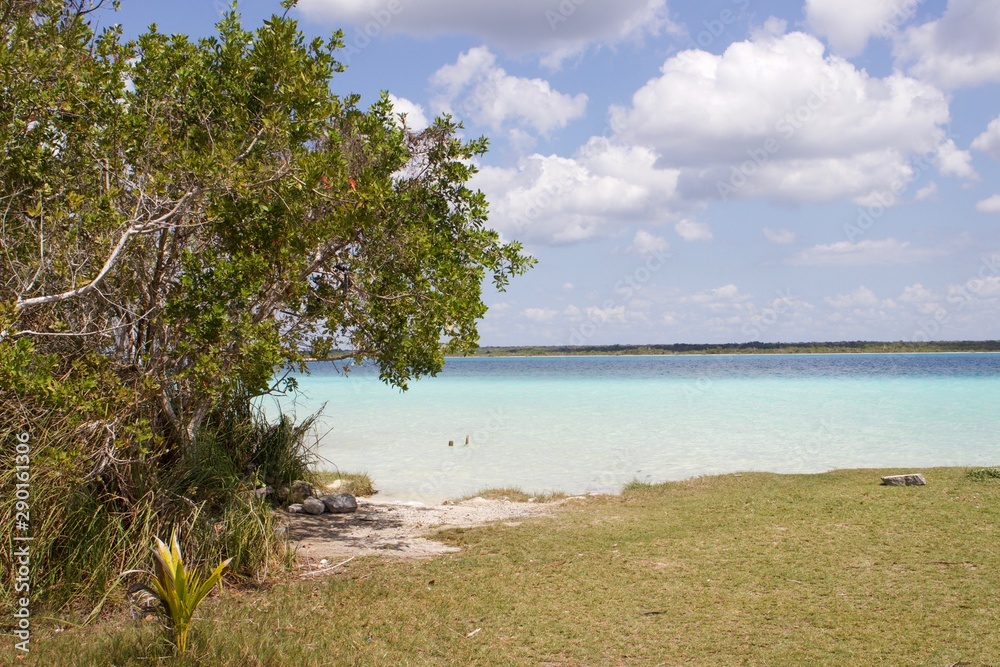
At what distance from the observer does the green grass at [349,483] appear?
14142 mm

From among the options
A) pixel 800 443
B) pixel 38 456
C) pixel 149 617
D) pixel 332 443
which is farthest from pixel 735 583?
pixel 332 443

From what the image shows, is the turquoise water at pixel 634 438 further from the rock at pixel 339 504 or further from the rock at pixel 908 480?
the rock at pixel 908 480

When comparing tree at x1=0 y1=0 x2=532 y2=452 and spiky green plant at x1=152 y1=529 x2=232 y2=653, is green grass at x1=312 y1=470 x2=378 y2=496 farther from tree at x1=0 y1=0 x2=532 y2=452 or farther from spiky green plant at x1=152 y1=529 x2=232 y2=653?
spiky green plant at x1=152 y1=529 x2=232 y2=653

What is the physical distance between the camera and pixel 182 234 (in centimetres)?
810

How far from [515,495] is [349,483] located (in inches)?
135

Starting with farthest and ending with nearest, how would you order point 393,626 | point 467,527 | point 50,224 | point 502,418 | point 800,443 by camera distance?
1. point 502,418
2. point 800,443
3. point 467,527
4. point 50,224
5. point 393,626

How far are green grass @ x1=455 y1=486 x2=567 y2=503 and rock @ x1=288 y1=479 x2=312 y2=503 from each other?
3003 mm

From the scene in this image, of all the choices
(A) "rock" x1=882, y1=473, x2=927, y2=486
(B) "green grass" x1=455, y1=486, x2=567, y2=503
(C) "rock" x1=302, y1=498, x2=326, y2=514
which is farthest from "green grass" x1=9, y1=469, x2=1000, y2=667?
(B) "green grass" x1=455, y1=486, x2=567, y2=503

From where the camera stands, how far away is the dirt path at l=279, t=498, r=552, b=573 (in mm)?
9227

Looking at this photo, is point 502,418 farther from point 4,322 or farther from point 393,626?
point 4,322

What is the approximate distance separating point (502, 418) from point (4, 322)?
26.7m

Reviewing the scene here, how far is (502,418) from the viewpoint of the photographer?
3120 cm

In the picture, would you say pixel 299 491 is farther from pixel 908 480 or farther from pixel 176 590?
pixel 908 480

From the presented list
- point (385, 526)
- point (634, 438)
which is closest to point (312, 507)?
point (385, 526)
